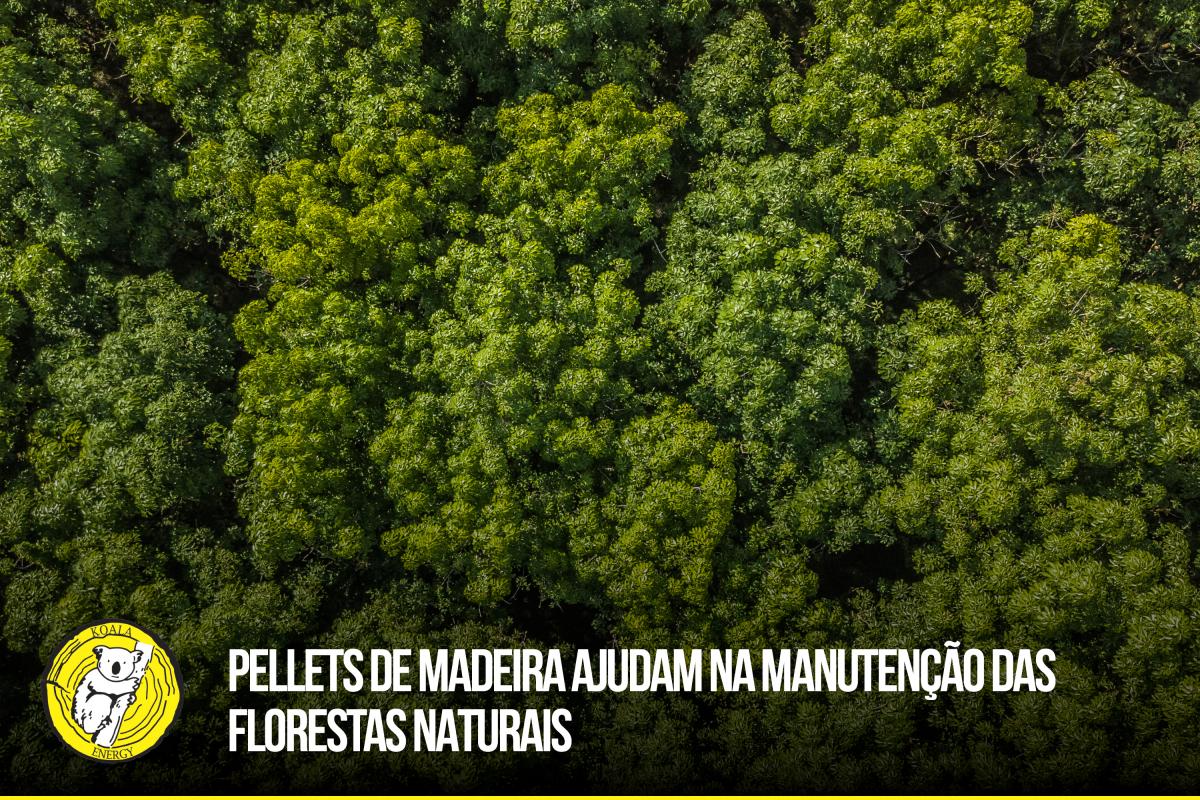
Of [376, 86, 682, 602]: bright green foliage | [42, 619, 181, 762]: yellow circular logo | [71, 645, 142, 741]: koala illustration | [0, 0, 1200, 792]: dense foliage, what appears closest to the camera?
[0, 0, 1200, 792]: dense foliage

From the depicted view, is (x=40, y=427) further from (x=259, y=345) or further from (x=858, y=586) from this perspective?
(x=858, y=586)

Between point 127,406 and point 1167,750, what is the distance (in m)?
32.2

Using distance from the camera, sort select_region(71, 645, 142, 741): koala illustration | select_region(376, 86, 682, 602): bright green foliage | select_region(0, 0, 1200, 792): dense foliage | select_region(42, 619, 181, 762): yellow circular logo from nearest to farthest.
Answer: select_region(0, 0, 1200, 792): dense foliage < select_region(42, 619, 181, 762): yellow circular logo < select_region(71, 645, 142, 741): koala illustration < select_region(376, 86, 682, 602): bright green foliage

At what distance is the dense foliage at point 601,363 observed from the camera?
2300 cm

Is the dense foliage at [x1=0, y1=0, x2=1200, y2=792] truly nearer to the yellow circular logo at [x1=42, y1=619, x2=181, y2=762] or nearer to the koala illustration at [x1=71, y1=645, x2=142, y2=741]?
the yellow circular logo at [x1=42, y1=619, x2=181, y2=762]

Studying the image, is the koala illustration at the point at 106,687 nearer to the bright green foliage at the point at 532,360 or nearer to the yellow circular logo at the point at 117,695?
the yellow circular logo at the point at 117,695

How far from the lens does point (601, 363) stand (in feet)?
81.1

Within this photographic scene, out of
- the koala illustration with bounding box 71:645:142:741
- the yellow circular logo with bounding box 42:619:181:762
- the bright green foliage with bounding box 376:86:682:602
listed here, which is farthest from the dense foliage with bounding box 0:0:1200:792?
the koala illustration with bounding box 71:645:142:741

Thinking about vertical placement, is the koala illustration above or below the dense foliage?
below

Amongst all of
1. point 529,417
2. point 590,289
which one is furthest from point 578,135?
point 529,417

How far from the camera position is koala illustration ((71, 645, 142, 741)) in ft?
78.4

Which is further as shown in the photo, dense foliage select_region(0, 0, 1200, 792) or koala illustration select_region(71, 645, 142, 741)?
koala illustration select_region(71, 645, 142, 741)

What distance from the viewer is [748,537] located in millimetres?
25984

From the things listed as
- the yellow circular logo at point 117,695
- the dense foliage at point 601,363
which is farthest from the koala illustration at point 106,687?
the dense foliage at point 601,363
